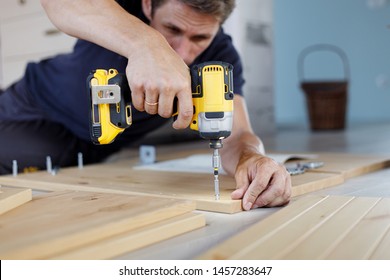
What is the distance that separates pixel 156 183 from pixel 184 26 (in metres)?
0.59

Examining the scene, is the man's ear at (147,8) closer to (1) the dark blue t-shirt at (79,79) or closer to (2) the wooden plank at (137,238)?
(1) the dark blue t-shirt at (79,79)

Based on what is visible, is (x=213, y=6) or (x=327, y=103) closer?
(x=213, y=6)

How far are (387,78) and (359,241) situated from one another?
5366 mm

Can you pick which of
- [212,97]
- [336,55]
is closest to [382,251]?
[212,97]

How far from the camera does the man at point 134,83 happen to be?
1.36m

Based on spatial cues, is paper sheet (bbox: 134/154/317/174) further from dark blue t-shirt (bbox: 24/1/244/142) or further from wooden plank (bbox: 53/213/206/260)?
wooden plank (bbox: 53/213/206/260)

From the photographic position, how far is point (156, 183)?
6.31 feet

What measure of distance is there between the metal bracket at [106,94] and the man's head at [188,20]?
0.51m

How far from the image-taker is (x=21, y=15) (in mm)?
4512

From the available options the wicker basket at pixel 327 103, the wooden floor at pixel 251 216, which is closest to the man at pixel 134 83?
the wooden floor at pixel 251 216

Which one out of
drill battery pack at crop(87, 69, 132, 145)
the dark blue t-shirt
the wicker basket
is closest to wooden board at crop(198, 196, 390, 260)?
drill battery pack at crop(87, 69, 132, 145)

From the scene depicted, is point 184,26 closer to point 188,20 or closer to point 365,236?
point 188,20

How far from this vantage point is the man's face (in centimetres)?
179
